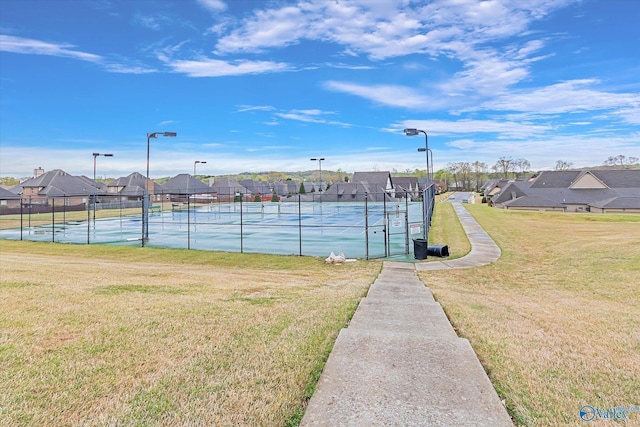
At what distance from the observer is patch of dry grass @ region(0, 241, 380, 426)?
9.65 feet

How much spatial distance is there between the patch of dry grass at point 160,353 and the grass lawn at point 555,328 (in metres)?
1.95

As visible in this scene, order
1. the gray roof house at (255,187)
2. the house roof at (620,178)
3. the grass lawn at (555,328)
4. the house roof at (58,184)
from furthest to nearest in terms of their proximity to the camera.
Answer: the gray roof house at (255,187)
the house roof at (58,184)
the house roof at (620,178)
the grass lawn at (555,328)

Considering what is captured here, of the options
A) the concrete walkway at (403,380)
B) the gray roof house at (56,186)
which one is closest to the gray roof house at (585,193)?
the concrete walkway at (403,380)

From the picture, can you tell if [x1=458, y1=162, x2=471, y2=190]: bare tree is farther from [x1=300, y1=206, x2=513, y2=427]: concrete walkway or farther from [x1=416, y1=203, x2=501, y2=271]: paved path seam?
[x1=300, y1=206, x2=513, y2=427]: concrete walkway

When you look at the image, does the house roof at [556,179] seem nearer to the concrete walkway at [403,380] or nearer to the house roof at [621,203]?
the house roof at [621,203]

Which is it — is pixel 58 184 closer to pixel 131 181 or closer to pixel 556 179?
pixel 131 181

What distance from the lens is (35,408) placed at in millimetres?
2928

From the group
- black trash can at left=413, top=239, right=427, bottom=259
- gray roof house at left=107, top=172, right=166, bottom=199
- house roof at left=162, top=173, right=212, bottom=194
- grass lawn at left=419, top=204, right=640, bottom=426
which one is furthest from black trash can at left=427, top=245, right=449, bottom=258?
gray roof house at left=107, top=172, right=166, bottom=199

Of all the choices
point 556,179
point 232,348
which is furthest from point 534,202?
point 232,348

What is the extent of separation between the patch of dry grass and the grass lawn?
1946 millimetres

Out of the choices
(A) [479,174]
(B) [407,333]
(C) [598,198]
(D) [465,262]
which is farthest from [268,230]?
(A) [479,174]

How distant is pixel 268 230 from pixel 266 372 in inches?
986

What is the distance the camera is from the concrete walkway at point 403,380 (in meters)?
2.85

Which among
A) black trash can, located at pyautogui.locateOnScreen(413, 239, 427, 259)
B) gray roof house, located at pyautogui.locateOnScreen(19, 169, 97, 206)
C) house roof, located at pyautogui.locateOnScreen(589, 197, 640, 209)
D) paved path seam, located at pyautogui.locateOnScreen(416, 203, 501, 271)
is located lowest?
paved path seam, located at pyautogui.locateOnScreen(416, 203, 501, 271)
